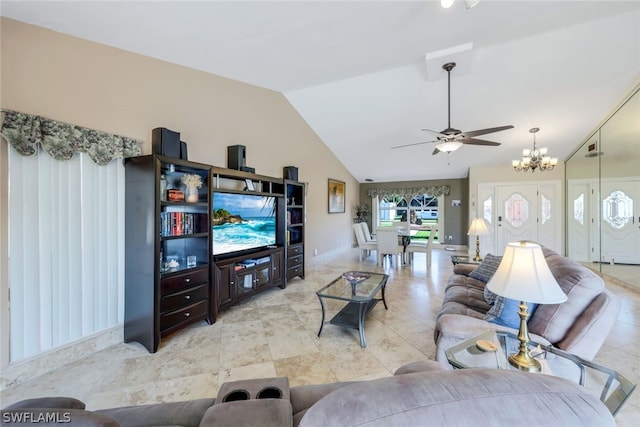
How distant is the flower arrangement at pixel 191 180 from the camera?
2.85 metres

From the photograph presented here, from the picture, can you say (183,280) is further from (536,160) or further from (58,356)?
(536,160)

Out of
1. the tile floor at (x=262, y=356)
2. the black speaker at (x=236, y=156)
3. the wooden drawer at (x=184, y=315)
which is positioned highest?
the black speaker at (x=236, y=156)

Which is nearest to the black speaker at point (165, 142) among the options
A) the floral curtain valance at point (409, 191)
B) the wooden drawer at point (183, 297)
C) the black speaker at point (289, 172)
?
the wooden drawer at point (183, 297)

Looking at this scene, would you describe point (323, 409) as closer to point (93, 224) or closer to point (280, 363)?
point (280, 363)

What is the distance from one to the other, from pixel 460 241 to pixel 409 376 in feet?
28.4

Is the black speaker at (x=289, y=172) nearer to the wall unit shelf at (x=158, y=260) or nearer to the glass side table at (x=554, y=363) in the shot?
the wall unit shelf at (x=158, y=260)

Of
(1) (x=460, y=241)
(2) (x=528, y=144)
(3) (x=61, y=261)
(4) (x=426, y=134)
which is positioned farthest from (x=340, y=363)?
(1) (x=460, y=241)

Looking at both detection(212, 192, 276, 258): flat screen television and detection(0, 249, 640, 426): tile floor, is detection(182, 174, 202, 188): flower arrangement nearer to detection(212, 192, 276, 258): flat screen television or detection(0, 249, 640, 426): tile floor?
detection(212, 192, 276, 258): flat screen television

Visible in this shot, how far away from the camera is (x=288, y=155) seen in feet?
16.7

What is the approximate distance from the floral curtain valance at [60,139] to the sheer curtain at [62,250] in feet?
0.31

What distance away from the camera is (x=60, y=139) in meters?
2.12

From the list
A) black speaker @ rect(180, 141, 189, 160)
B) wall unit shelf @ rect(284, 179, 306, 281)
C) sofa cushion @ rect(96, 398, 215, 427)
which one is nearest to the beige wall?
black speaker @ rect(180, 141, 189, 160)

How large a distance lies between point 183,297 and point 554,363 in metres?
→ 2.93

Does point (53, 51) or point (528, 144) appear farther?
point (528, 144)
